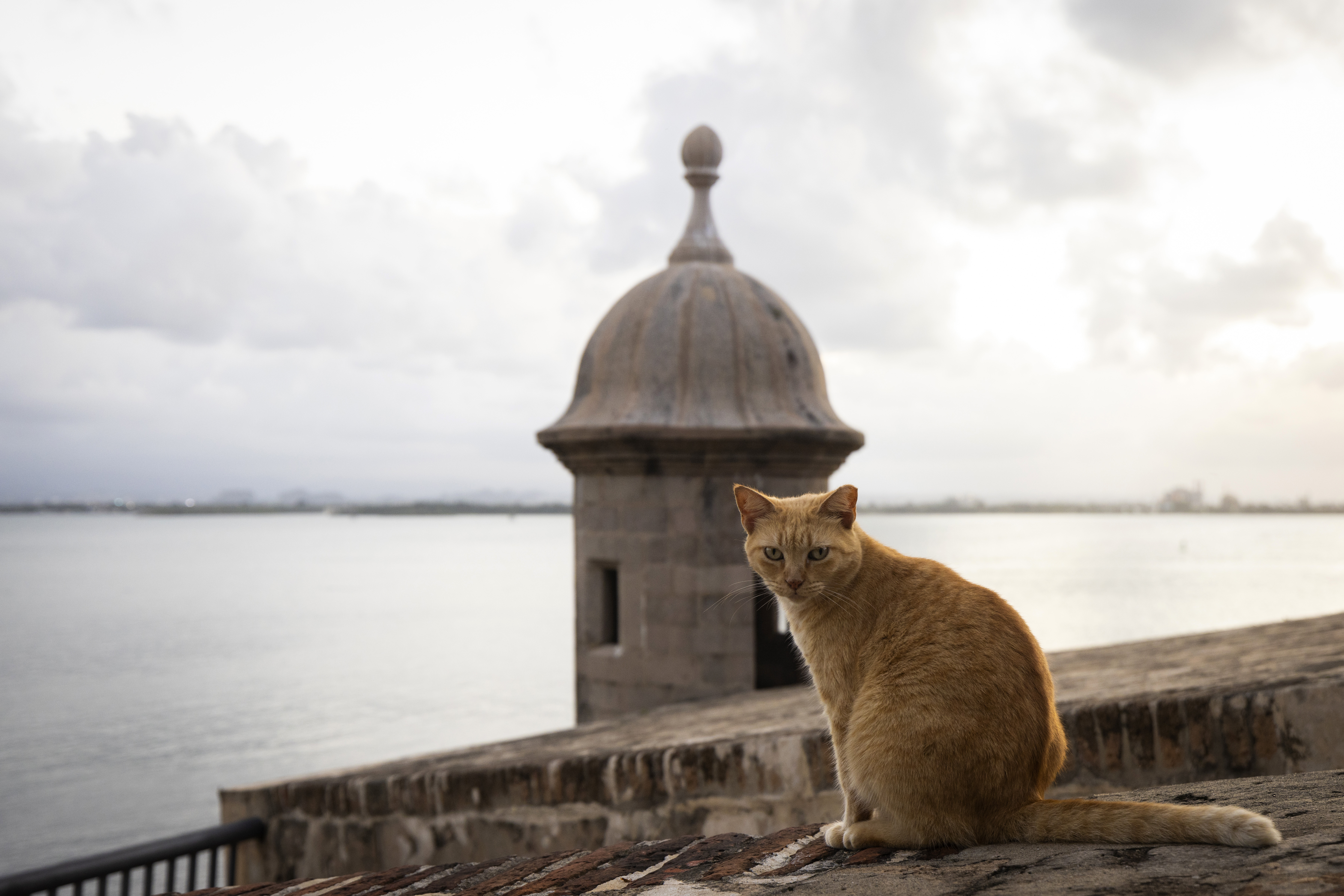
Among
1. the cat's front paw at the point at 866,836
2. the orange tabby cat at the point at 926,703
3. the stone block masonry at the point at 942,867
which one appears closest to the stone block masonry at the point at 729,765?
the stone block masonry at the point at 942,867

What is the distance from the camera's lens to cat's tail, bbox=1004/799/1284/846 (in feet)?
6.20

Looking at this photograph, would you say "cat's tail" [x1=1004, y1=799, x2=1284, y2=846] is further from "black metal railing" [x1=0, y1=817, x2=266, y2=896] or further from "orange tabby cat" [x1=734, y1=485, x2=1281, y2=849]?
"black metal railing" [x1=0, y1=817, x2=266, y2=896]

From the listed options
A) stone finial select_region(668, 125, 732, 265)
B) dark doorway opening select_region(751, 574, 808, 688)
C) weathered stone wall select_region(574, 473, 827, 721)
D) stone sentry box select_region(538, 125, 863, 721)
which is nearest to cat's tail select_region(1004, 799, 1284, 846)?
stone sentry box select_region(538, 125, 863, 721)

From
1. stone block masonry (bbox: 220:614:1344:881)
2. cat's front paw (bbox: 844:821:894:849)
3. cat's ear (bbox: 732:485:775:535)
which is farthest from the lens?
stone block masonry (bbox: 220:614:1344:881)

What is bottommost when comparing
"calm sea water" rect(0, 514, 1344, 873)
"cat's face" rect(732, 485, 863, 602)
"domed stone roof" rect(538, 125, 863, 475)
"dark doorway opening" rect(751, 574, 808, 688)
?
"calm sea water" rect(0, 514, 1344, 873)

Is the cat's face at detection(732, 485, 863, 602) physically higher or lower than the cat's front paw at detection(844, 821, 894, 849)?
higher

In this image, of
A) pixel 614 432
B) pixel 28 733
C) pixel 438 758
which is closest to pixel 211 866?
pixel 438 758

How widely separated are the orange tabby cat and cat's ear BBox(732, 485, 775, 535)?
41 millimetres

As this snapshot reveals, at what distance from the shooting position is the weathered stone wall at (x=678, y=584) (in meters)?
7.67

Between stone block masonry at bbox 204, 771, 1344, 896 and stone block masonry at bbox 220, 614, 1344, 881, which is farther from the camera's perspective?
stone block masonry at bbox 220, 614, 1344, 881

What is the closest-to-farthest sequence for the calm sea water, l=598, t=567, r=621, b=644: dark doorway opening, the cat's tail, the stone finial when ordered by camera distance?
the cat's tail < l=598, t=567, r=621, b=644: dark doorway opening < the stone finial < the calm sea water

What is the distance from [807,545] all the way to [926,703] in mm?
519

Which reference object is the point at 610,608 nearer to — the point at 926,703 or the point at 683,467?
the point at 683,467

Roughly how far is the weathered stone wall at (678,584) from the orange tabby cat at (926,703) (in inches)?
194
